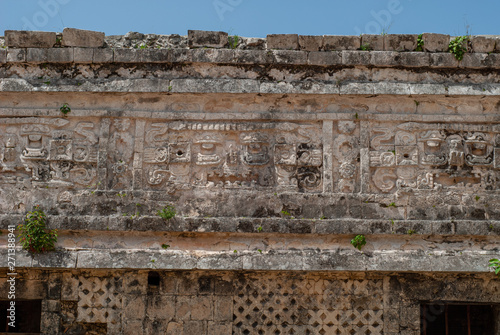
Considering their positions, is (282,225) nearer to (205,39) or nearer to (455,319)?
(205,39)

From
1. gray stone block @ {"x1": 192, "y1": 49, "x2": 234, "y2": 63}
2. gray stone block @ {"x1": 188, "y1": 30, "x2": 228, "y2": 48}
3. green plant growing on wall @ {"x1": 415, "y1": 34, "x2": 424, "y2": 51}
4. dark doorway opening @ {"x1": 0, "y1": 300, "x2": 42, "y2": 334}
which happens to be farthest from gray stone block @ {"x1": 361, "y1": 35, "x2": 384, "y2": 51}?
dark doorway opening @ {"x1": 0, "y1": 300, "x2": 42, "y2": 334}

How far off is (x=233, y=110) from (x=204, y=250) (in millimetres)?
1757

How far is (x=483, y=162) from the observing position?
22.0 ft

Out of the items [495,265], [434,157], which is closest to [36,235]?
[434,157]

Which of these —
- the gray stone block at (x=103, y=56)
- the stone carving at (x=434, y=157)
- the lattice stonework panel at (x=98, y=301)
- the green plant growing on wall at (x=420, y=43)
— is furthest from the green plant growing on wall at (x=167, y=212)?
the green plant growing on wall at (x=420, y=43)

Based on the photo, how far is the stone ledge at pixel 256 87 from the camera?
21.9 feet

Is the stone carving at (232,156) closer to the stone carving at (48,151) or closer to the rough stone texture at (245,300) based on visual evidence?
the stone carving at (48,151)

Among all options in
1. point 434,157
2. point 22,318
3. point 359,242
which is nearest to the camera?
point 359,242

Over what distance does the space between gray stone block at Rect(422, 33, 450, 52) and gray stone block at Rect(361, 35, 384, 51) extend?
54 centimetres

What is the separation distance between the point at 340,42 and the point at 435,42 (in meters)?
1.19

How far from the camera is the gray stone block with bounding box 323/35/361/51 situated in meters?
6.83

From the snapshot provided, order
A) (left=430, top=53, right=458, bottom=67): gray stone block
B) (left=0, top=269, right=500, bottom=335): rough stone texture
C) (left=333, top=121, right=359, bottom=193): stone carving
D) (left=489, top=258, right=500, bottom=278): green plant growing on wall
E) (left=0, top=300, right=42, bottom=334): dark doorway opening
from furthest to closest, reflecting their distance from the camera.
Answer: (left=0, top=300, right=42, bottom=334): dark doorway opening, (left=430, top=53, right=458, bottom=67): gray stone block, (left=333, top=121, right=359, bottom=193): stone carving, (left=0, top=269, right=500, bottom=335): rough stone texture, (left=489, top=258, right=500, bottom=278): green plant growing on wall

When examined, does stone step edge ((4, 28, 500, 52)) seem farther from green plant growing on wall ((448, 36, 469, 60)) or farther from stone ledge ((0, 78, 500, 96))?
stone ledge ((0, 78, 500, 96))

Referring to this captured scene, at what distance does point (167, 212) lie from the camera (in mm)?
6504
